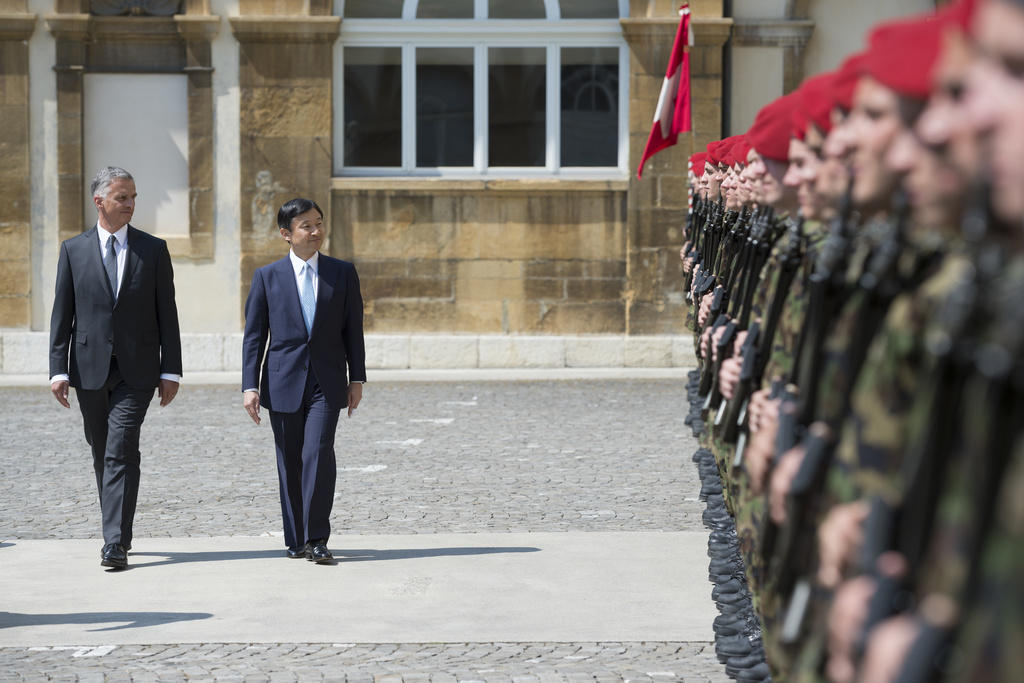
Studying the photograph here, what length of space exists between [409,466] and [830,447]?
7678mm

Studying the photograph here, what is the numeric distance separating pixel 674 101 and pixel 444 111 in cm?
321

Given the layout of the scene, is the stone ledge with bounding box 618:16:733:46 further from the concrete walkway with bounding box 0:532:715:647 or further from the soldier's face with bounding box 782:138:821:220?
the soldier's face with bounding box 782:138:821:220

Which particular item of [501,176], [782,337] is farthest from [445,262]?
[782,337]

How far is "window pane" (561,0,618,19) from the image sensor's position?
18109mm

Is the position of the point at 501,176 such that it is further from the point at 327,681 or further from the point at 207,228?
the point at 327,681

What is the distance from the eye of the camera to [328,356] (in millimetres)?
7289

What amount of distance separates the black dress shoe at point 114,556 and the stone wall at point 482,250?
11.0 meters

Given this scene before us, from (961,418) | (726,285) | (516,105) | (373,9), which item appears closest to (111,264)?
(726,285)

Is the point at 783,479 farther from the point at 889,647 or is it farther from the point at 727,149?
the point at 727,149

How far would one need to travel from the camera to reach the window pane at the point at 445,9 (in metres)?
18.1

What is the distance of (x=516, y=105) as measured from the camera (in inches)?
722

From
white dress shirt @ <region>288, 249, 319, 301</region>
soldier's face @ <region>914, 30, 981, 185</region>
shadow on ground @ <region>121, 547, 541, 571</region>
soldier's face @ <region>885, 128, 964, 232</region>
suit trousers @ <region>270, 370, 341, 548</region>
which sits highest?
soldier's face @ <region>914, 30, 981, 185</region>

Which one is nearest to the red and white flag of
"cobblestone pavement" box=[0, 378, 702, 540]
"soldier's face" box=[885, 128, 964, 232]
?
"cobblestone pavement" box=[0, 378, 702, 540]

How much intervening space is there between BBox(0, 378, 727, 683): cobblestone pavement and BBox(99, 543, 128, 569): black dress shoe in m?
0.94
